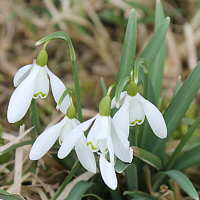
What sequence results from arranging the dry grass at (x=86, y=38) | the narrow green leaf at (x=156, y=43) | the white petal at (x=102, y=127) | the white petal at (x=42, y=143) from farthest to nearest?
the dry grass at (x=86, y=38)
the narrow green leaf at (x=156, y=43)
the white petal at (x=42, y=143)
the white petal at (x=102, y=127)

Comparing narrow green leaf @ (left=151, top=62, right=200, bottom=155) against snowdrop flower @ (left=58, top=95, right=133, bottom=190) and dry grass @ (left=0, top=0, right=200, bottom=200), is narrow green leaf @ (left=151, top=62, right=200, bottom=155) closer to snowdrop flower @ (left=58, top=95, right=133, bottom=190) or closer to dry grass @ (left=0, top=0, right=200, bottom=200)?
Answer: snowdrop flower @ (left=58, top=95, right=133, bottom=190)

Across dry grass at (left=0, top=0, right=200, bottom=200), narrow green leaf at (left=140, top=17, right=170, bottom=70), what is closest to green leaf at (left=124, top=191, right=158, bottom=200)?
narrow green leaf at (left=140, top=17, right=170, bottom=70)

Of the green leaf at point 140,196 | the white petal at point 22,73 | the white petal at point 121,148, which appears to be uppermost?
the white petal at point 22,73

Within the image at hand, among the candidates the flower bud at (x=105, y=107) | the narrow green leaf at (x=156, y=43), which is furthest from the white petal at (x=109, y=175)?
the narrow green leaf at (x=156, y=43)

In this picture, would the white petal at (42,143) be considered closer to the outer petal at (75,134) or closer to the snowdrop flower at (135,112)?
the outer petal at (75,134)

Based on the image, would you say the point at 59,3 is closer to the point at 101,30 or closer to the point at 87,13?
the point at 87,13
